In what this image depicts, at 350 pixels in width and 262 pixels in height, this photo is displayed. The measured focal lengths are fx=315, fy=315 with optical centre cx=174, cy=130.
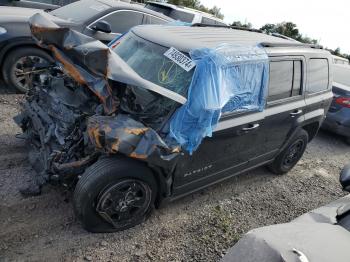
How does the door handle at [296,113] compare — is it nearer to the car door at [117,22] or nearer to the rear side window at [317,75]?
the rear side window at [317,75]

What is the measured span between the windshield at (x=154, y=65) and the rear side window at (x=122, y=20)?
2.20 metres

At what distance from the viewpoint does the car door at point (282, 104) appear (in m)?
3.85

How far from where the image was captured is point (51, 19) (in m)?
5.23

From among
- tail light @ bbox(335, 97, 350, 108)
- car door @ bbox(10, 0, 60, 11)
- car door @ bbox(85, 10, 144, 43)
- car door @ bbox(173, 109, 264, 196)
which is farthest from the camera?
car door @ bbox(10, 0, 60, 11)

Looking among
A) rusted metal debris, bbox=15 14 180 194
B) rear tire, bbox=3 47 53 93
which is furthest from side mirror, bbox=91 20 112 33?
rusted metal debris, bbox=15 14 180 194

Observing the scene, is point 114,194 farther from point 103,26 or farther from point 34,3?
point 34,3

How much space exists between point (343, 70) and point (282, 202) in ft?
15.3

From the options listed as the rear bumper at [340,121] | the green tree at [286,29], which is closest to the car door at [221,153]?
the rear bumper at [340,121]

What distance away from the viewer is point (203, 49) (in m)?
3.20

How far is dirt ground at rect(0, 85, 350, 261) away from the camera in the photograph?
3031mm

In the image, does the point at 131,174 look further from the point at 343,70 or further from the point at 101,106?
the point at 343,70

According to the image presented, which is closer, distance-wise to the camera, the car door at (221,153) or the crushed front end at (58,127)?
the crushed front end at (58,127)

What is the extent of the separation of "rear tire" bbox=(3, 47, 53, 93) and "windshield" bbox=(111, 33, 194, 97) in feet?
7.61

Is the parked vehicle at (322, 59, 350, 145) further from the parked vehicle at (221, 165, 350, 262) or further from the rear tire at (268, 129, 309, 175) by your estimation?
the parked vehicle at (221, 165, 350, 262)
